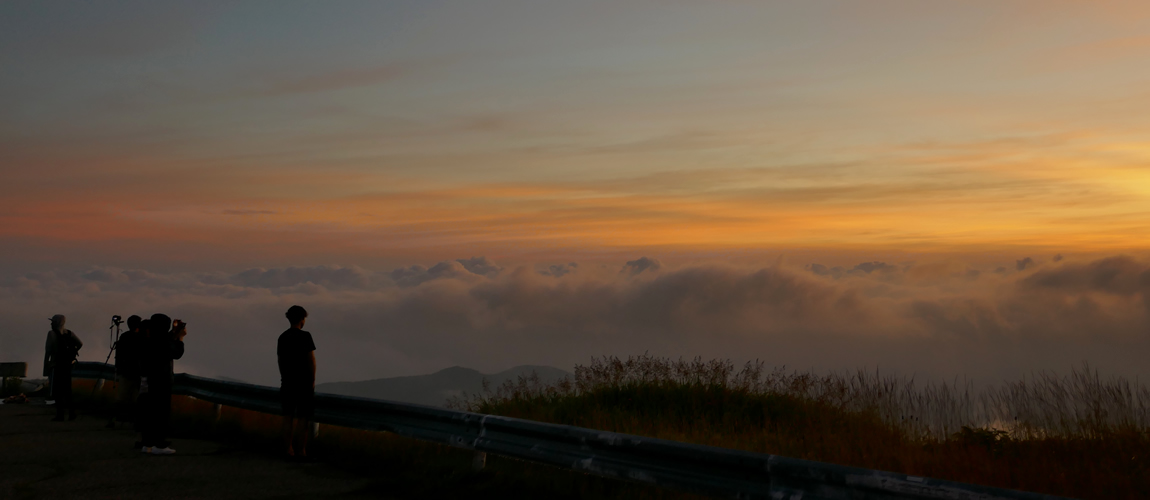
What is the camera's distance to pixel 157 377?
11.6 metres

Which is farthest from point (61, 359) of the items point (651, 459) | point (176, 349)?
point (651, 459)

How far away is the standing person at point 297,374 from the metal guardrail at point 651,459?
12.9 inches

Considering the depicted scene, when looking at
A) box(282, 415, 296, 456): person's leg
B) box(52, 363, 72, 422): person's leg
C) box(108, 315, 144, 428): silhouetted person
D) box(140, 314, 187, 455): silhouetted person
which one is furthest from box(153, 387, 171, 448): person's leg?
box(52, 363, 72, 422): person's leg

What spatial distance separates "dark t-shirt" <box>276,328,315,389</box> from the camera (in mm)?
10602

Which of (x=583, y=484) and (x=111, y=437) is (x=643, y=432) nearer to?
(x=583, y=484)

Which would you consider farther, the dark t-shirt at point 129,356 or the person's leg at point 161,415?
the dark t-shirt at point 129,356

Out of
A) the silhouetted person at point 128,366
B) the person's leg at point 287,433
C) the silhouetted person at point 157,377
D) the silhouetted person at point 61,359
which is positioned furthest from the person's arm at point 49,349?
the person's leg at point 287,433

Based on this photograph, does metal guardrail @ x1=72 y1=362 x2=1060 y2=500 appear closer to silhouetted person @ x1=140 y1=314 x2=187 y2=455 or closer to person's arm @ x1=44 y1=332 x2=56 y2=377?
silhouetted person @ x1=140 y1=314 x2=187 y2=455

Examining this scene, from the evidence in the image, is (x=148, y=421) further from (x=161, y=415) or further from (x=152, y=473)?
(x=152, y=473)

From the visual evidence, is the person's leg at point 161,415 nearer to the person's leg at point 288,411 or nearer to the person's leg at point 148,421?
the person's leg at point 148,421

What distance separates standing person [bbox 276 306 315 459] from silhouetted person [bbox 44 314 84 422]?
6.86 m

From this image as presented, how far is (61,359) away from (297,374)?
779 cm

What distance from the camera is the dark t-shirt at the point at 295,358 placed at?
10.6m

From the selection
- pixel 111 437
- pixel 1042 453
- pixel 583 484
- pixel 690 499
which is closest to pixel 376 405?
pixel 583 484
